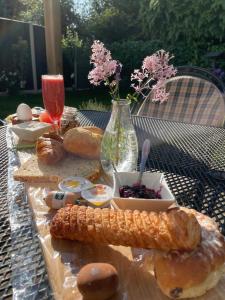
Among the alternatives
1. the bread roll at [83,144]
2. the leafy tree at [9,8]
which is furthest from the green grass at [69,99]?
the leafy tree at [9,8]

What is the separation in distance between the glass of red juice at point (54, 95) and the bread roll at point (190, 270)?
3.56 feet

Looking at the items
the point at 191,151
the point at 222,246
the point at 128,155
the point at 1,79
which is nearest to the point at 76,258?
the point at 222,246

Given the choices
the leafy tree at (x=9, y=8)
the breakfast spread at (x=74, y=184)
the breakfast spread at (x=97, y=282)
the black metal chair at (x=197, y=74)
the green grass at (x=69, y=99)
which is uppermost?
the leafy tree at (x=9, y=8)

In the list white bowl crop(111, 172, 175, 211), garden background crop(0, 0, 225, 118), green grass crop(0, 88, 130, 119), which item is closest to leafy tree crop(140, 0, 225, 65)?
garden background crop(0, 0, 225, 118)

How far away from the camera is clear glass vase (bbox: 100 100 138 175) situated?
3.53ft

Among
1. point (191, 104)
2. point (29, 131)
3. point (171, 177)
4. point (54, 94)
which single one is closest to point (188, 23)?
point (191, 104)

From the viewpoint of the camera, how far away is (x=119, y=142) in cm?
108

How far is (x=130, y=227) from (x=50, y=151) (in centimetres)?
57

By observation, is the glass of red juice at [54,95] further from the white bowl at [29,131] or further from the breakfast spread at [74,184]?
the breakfast spread at [74,184]

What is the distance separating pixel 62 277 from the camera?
2.14 feet

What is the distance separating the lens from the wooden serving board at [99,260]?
24.1 inches

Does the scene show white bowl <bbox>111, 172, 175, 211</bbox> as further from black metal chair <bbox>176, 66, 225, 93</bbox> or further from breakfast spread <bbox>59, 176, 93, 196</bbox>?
black metal chair <bbox>176, 66, 225, 93</bbox>

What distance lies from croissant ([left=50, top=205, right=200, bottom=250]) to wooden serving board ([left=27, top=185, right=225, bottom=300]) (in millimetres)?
32

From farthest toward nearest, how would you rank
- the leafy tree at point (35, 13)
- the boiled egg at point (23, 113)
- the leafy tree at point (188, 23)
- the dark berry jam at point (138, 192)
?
the leafy tree at point (35, 13) < the leafy tree at point (188, 23) < the boiled egg at point (23, 113) < the dark berry jam at point (138, 192)
